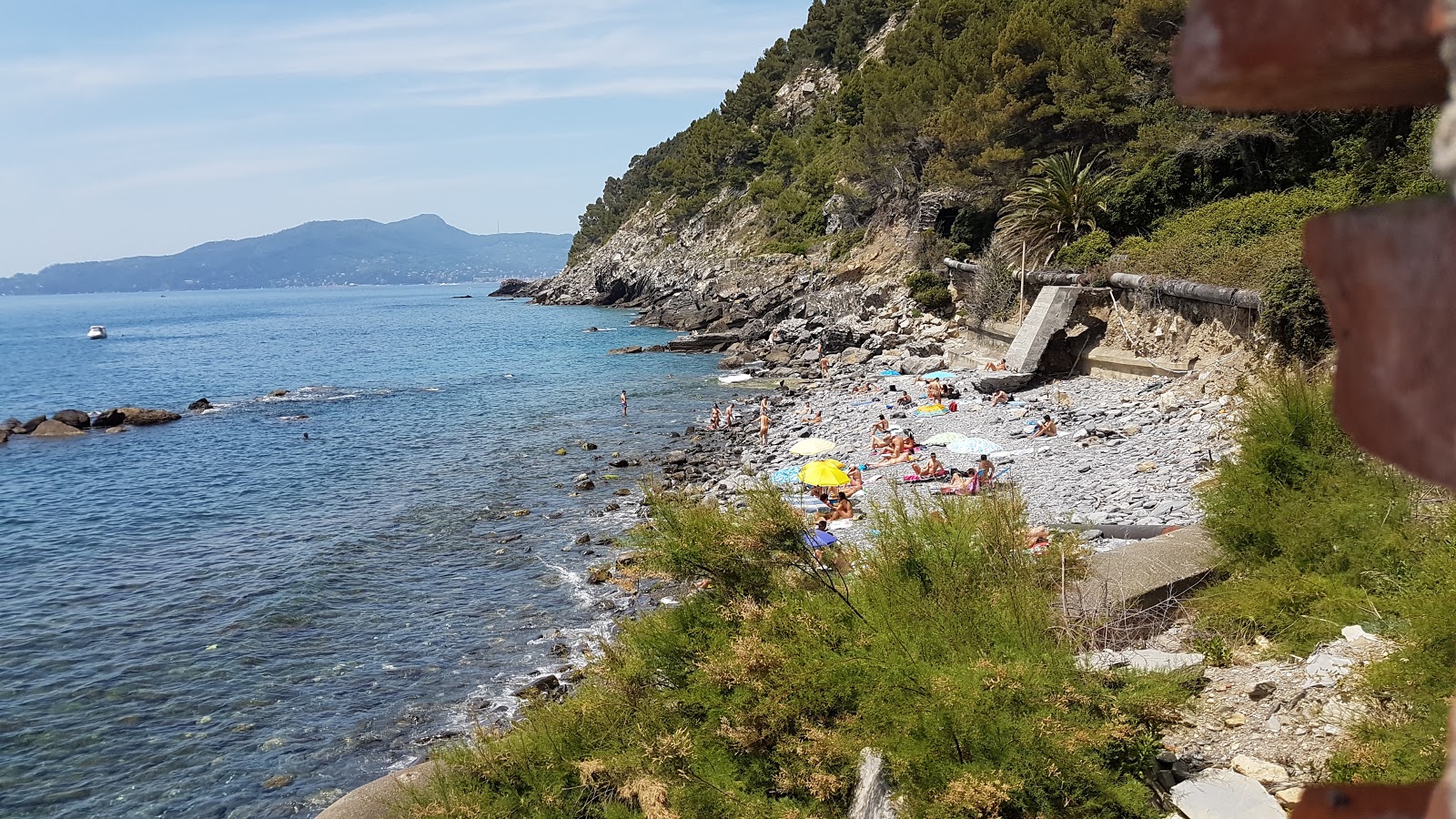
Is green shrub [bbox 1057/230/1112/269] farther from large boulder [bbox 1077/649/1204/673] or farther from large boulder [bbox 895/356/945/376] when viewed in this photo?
large boulder [bbox 1077/649/1204/673]

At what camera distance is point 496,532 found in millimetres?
22469

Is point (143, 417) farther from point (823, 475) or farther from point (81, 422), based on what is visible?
point (823, 475)

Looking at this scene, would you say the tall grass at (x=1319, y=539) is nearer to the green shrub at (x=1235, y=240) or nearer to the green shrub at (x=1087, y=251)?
the green shrub at (x=1235, y=240)

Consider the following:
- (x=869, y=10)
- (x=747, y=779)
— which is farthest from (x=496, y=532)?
(x=869, y=10)

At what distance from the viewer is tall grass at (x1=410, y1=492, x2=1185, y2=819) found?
5895 millimetres

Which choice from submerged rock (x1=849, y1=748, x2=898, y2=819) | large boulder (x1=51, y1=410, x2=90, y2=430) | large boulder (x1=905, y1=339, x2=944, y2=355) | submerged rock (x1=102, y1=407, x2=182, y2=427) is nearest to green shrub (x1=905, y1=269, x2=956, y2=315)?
large boulder (x1=905, y1=339, x2=944, y2=355)

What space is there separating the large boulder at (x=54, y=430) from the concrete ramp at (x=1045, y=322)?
3952cm

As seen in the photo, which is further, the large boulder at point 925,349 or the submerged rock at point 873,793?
the large boulder at point 925,349

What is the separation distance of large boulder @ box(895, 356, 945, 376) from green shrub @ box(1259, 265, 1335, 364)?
57.8 ft

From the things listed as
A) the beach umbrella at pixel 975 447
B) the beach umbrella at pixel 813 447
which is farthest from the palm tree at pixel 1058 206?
the beach umbrella at pixel 813 447

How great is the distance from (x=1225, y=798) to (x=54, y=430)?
154 feet

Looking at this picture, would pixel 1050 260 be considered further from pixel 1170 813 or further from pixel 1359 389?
pixel 1359 389

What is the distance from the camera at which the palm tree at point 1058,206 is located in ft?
99.9

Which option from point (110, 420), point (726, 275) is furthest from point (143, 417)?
point (726, 275)
